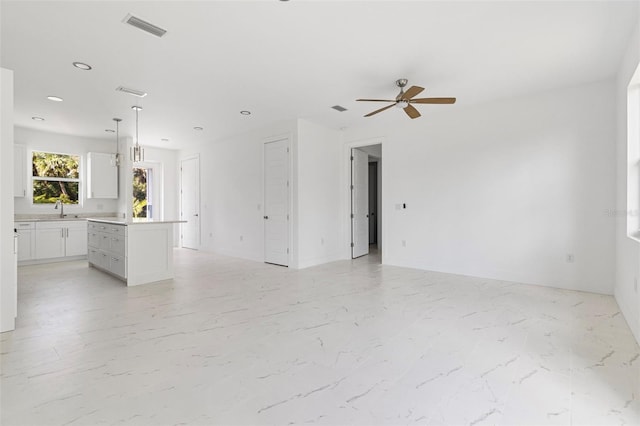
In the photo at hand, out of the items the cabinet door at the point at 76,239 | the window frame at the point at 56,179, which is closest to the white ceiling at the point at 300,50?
the window frame at the point at 56,179

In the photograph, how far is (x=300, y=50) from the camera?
3.19 meters

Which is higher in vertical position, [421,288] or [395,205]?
[395,205]

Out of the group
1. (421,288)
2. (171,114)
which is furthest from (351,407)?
(171,114)

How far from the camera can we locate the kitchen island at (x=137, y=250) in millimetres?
4445

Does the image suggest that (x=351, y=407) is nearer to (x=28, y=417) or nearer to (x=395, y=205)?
(x=28, y=417)

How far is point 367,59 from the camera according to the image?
3.38 meters

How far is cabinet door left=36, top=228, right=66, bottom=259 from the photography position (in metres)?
6.11

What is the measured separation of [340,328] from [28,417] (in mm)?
2136

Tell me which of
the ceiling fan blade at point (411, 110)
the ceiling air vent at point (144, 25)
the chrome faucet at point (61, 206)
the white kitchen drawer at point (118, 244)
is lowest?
the white kitchen drawer at point (118, 244)

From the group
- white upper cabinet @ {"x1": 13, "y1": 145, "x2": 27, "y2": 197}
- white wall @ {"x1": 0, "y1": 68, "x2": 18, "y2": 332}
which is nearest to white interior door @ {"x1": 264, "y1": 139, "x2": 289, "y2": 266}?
white wall @ {"x1": 0, "y1": 68, "x2": 18, "y2": 332}

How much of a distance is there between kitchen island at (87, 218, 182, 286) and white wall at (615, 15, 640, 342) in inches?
214

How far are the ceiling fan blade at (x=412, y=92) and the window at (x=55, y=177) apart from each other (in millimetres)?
7446

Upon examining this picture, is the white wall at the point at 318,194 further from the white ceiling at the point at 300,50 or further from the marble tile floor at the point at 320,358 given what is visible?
the marble tile floor at the point at 320,358

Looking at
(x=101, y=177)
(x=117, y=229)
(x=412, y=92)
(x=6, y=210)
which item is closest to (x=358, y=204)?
(x=412, y=92)
